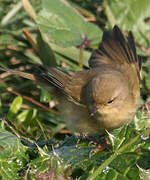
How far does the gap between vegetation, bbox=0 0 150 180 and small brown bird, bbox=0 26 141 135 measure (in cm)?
16

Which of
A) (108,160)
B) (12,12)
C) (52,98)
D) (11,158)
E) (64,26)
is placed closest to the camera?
(108,160)

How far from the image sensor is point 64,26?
3.18 metres

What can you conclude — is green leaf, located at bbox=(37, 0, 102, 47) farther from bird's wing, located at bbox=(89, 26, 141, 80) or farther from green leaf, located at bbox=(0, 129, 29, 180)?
green leaf, located at bbox=(0, 129, 29, 180)

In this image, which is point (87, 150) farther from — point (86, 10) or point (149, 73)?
point (86, 10)

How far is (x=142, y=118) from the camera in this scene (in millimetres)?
1849

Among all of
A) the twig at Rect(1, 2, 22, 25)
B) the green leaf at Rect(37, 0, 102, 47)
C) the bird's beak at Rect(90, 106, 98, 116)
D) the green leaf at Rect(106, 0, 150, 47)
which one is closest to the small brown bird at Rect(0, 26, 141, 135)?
the bird's beak at Rect(90, 106, 98, 116)

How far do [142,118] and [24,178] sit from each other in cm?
69

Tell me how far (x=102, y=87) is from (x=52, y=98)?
0.71 m

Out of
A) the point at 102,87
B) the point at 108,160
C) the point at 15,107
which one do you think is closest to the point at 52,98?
the point at 15,107

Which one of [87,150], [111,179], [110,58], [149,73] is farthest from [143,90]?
[111,179]

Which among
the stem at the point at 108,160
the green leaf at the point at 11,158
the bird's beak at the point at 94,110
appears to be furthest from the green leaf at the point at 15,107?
the stem at the point at 108,160

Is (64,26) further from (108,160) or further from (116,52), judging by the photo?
(108,160)

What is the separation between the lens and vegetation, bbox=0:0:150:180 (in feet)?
4.58

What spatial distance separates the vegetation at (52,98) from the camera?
1.39m
